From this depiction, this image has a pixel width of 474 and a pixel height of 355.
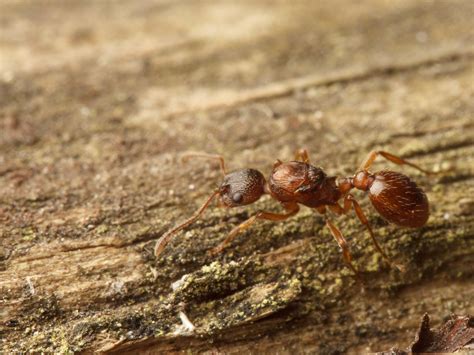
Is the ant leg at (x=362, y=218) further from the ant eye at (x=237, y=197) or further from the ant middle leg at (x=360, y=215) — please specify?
the ant eye at (x=237, y=197)

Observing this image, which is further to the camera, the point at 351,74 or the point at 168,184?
the point at 351,74

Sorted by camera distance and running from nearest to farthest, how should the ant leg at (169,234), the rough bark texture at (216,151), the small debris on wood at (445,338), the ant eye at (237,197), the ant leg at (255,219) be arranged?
the small debris on wood at (445,338) < the rough bark texture at (216,151) < the ant leg at (169,234) < the ant leg at (255,219) < the ant eye at (237,197)

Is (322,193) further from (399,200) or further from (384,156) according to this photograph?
(384,156)

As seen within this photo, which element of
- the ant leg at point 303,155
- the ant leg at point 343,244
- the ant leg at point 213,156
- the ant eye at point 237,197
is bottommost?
the ant leg at point 343,244

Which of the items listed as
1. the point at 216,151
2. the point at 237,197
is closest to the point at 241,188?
the point at 237,197

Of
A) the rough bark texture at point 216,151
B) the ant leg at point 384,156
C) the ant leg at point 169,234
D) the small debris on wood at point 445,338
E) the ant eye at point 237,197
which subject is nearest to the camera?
the small debris on wood at point 445,338

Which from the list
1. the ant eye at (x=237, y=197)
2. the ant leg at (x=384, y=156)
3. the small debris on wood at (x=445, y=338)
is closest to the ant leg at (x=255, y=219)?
the ant eye at (x=237, y=197)

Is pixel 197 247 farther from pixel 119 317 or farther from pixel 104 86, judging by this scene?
pixel 104 86

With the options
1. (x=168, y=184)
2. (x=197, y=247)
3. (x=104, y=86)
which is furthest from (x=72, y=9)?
(x=197, y=247)
